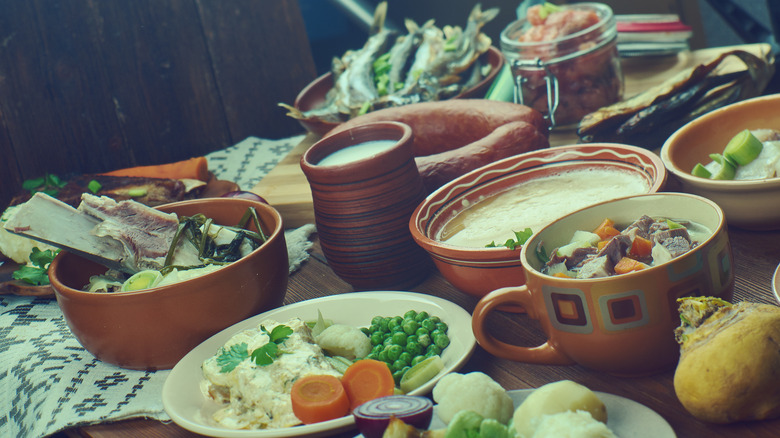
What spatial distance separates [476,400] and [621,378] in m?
0.24

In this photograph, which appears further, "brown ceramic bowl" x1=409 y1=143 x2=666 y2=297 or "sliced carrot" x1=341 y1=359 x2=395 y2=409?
"brown ceramic bowl" x1=409 y1=143 x2=666 y2=297

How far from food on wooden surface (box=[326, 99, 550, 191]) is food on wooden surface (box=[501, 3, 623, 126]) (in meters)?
0.30

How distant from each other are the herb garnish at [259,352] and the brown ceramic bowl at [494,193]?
29cm

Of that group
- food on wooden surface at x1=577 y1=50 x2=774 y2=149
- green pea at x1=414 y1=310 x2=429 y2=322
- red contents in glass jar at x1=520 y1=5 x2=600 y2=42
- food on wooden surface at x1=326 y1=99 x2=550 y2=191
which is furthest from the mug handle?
red contents in glass jar at x1=520 y1=5 x2=600 y2=42

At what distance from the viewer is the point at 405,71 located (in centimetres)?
285

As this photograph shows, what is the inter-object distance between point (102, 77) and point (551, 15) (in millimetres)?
1533

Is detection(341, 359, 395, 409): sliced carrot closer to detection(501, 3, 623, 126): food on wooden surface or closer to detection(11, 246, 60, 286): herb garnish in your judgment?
detection(11, 246, 60, 286): herb garnish

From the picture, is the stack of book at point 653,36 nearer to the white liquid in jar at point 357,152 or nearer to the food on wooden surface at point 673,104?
the food on wooden surface at point 673,104

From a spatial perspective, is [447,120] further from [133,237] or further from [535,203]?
[133,237]

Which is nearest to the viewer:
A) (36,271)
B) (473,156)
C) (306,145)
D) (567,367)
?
(567,367)

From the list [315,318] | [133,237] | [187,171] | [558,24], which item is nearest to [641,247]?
[315,318]

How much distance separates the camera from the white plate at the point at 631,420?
82 cm

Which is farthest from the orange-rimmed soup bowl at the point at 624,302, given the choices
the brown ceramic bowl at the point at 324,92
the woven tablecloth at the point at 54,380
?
the brown ceramic bowl at the point at 324,92

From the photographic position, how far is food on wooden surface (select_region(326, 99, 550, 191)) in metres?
1.58
